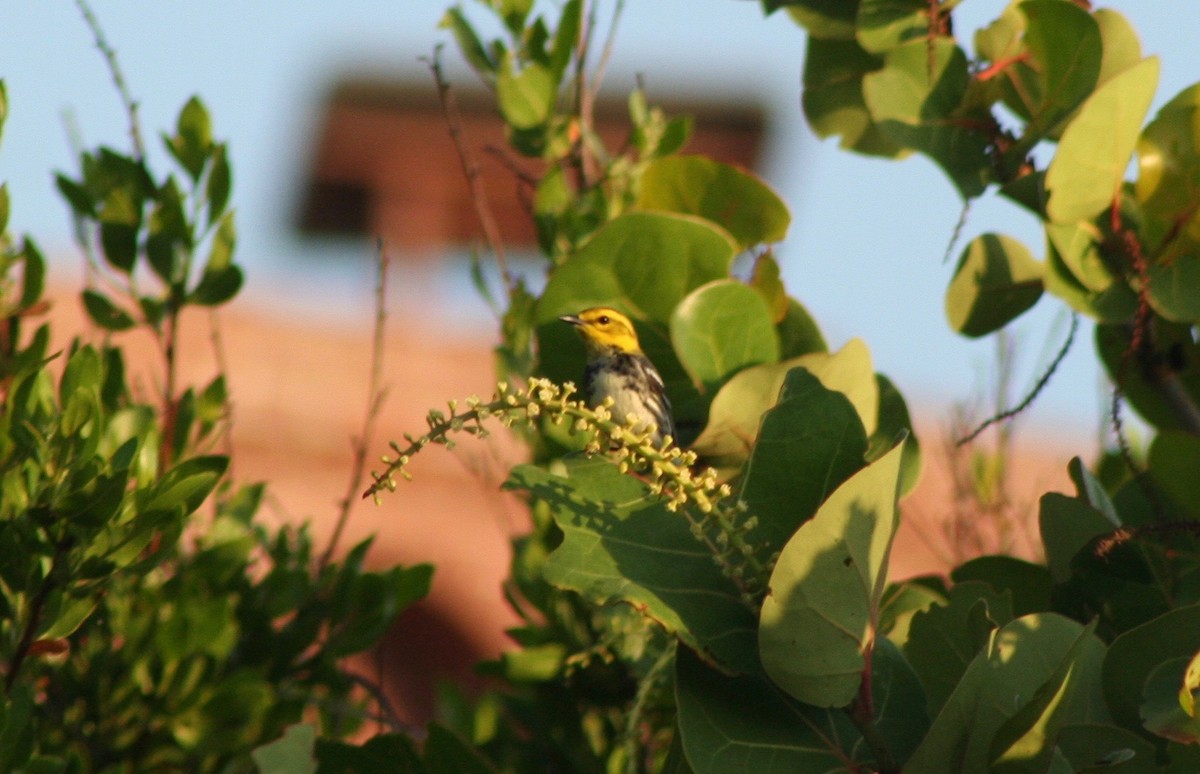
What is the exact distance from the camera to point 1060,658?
6.29 ft

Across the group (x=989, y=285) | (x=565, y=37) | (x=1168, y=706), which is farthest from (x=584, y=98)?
(x=1168, y=706)

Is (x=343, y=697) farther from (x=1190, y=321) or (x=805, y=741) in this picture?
(x=1190, y=321)

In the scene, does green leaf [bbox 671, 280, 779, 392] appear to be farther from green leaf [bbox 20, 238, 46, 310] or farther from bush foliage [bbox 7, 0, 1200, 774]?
green leaf [bbox 20, 238, 46, 310]

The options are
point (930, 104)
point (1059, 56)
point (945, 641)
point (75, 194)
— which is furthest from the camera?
point (75, 194)

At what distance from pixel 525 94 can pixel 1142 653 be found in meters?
1.89

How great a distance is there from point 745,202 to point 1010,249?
0.56 meters

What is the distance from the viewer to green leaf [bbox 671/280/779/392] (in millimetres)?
2486

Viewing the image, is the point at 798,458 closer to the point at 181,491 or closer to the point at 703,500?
the point at 703,500

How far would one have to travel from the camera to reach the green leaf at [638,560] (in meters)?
1.85

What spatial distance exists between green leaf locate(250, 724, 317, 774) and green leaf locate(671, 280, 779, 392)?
0.93 m

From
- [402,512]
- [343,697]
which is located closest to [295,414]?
[402,512]

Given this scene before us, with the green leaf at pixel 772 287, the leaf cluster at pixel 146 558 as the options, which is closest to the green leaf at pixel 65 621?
the leaf cluster at pixel 146 558

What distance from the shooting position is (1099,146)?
246 cm

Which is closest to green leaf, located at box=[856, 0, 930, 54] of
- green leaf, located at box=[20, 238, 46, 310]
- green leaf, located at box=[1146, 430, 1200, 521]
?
green leaf, located at box=[1146, 430, 1200, 521]
